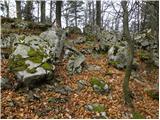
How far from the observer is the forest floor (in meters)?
9.10

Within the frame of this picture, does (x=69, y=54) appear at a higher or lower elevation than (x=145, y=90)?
higher

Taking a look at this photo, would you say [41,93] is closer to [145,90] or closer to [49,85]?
[49,85]

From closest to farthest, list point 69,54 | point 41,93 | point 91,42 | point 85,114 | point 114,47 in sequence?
point 85,114
point 41,93
point 69,54
point 114,47
point 91,42

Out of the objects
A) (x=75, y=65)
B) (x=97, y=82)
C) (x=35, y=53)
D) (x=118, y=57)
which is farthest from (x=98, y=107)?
(x=118, y=57)

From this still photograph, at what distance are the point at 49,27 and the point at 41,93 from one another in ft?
27.3

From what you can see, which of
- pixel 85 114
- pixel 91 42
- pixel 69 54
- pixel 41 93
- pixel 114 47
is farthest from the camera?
pixel 91 42

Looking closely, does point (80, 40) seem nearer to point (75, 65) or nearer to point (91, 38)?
point (91, 38)

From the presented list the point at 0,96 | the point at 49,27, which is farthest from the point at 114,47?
the point at 0,96

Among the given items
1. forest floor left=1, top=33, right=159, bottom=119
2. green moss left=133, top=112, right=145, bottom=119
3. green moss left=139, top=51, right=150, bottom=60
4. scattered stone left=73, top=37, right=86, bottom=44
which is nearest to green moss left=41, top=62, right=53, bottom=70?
forest floor left=1, top=33, right=159, bottom=119

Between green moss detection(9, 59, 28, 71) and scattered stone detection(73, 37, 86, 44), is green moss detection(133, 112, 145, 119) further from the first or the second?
scattered stone detection(73, 37, 86, 44)

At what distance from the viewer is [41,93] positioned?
10.1 metres

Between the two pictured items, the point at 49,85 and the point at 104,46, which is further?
the point at 104,46

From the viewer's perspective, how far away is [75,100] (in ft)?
33.0

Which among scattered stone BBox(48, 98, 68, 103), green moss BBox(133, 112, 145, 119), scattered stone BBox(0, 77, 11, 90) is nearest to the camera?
green moss BBox(133, 112, 145, 119)
